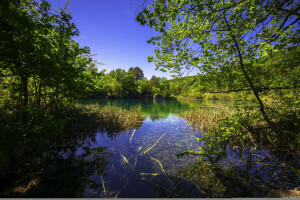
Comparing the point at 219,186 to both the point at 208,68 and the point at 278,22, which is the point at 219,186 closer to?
the point at 208,68

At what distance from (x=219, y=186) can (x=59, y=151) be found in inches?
235

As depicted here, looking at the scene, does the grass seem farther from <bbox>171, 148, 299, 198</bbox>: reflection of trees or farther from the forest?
<bbox>171, 148, 299, 198</bbox>: reflection of trees

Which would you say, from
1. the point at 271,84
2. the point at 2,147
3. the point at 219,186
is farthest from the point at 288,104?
the point at 2,147

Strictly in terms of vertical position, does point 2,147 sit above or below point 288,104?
below

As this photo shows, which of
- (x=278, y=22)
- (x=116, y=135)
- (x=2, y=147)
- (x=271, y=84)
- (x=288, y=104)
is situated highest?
(x=278, y=22)

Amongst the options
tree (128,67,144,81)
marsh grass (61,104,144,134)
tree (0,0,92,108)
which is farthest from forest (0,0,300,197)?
tree (128,67,144,81)

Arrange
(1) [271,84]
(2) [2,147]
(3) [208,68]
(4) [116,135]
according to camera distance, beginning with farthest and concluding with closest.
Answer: (4) [116,135] → (3) [208,68] → (1) [271,84] → (2) [2,147]

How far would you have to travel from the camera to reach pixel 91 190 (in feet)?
9.64

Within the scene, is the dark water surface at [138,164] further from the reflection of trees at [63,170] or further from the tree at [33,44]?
the tree at [33,44]

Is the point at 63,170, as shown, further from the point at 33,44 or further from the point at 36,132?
the point at 33,44

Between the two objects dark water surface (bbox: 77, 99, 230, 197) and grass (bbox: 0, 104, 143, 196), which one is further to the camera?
dark water surface (bbox: 77, 99, 230, 197)

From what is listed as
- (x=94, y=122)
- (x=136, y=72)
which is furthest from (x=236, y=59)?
(x=136, y=72)

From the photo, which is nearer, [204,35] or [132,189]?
[132,189]

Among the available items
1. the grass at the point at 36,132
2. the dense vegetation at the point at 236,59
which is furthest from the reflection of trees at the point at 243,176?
the grass at the point at 36,132
